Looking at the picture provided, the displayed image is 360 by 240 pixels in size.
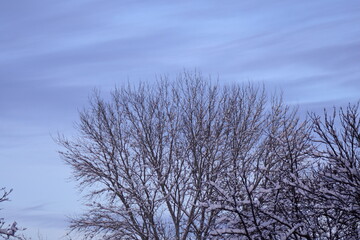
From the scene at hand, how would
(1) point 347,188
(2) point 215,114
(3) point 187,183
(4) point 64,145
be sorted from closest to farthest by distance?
(1) point 347,188 → (3) point 187,183 → (2) point 215,114 → (4) point 64,145

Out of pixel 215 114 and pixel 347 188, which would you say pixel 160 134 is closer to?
pixel 215 114

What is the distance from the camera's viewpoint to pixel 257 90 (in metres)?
24.3

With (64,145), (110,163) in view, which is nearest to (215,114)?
(110,163)

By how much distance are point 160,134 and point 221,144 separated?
267cm

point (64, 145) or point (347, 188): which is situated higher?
point (64, 145)

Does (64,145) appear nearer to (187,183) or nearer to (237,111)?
(187,183)

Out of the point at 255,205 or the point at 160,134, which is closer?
the point at 255,205

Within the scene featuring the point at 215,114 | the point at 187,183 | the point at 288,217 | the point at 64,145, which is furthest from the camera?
the point at 64,145

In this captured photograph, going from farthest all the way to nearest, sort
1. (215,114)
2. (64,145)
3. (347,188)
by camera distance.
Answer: (64,145), (215,114), (347,188)

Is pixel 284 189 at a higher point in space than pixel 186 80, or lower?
lower

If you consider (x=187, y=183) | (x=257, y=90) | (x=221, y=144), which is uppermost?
(x=257, y=90)

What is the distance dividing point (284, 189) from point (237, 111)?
545 inches

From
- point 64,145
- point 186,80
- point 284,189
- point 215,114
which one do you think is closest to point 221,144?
point 215,114

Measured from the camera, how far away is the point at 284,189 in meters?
9.17
